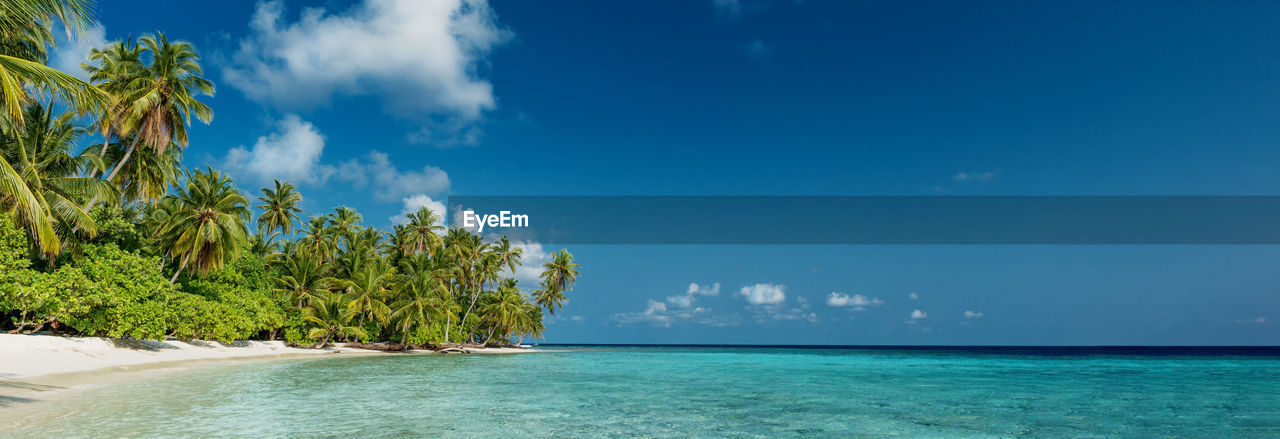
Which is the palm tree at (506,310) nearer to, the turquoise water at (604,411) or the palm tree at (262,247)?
the palm tree at (262,247)

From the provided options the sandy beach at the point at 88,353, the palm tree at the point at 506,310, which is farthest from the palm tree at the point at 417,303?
the sandy beach at the point at 88,353

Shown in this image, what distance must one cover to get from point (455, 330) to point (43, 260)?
122ft

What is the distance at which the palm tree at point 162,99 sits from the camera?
89.0 feet

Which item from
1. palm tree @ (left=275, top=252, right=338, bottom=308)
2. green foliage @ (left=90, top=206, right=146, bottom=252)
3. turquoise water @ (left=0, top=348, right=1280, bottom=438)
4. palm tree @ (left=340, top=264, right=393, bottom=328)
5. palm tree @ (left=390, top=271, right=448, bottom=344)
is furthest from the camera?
palm tree @ (left=390, top=271, right=448, bottom=344)

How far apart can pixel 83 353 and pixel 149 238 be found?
14.4 metres

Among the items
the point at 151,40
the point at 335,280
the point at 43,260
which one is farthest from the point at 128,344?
the point at 335,280

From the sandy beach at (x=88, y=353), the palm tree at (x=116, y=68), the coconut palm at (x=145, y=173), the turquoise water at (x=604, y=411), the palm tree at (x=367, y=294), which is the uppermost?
the palm tree at (x=116, y=68)

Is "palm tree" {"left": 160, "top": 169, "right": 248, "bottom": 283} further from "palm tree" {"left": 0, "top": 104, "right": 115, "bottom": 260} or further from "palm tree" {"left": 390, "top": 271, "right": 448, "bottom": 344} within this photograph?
"palm tree" {"left": 390, "top": 271, "right": 448, "bottom": 344}

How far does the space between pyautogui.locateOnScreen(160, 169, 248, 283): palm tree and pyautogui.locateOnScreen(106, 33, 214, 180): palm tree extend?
3.49 metres

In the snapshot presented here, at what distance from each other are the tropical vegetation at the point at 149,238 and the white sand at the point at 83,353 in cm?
78

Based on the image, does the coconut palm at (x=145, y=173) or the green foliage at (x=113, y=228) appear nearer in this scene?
the green foliage at (x=113, y=228)

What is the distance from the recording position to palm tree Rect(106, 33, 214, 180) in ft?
89.0

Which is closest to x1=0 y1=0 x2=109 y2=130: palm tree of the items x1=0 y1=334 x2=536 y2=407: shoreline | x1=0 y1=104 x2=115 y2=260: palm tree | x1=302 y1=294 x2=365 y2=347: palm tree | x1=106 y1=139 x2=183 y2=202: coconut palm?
x1=0 y1=334 x2=536 y2=407: shoreline

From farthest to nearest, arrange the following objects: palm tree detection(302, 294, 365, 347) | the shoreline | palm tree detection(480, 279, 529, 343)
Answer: palm tree detection(480, 279, 529, 343) < palm tree detection(302, 294, 365, 347) < the shoreline
